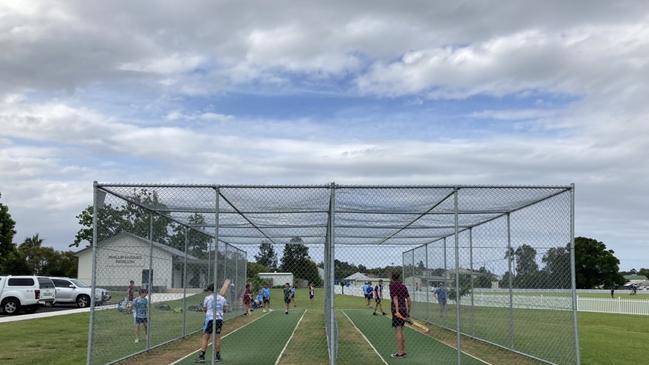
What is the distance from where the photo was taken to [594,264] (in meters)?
88.0

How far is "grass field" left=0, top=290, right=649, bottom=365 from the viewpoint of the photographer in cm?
1299

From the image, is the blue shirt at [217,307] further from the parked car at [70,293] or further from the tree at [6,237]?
the tree at [6,237]

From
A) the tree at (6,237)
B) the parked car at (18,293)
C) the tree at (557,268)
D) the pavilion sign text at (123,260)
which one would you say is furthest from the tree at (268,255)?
the tree at (6,237)

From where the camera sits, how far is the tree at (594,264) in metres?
86.8

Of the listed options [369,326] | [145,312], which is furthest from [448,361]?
[369,326]

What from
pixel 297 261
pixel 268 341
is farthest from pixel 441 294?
pixel 268 341

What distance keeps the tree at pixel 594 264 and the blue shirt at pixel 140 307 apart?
269ft

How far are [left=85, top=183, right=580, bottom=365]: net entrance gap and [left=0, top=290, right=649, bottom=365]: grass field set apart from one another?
75 millimetres

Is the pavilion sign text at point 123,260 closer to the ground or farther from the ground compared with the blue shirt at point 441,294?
farther from the ground

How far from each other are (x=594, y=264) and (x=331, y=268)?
8729 centimetres

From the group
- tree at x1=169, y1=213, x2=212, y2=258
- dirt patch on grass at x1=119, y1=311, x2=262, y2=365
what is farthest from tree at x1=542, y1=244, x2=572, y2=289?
tree at x1=169, y1=213, x2=212, y2=258

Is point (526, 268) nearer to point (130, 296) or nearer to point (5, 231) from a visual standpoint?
point (130, 296)

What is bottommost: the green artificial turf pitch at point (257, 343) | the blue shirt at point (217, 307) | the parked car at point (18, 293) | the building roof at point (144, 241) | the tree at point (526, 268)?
the green artificial turf pitch at point (257, 343)

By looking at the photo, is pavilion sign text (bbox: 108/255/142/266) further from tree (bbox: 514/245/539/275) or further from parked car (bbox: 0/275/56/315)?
parked car (bbox: 0/275/56/315)
